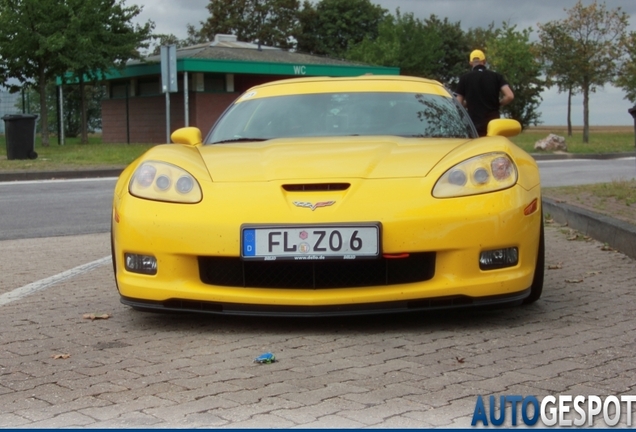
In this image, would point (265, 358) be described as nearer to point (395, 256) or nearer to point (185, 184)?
point (395, 256)

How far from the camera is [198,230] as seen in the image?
170 inches

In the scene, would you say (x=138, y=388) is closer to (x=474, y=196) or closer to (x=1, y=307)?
(x=474, y=196)

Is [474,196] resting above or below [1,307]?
above

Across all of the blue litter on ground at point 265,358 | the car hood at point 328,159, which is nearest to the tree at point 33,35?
the car hood at point 328,159

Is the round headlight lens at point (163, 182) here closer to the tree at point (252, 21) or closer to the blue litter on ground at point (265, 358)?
the blue litter on ground at point (265, 358)

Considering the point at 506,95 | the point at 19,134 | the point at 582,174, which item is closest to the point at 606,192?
the point at 506,95

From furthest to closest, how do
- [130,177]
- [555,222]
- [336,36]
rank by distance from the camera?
[336,36] < [555,222] < [130,177]

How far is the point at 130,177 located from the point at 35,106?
182 ft

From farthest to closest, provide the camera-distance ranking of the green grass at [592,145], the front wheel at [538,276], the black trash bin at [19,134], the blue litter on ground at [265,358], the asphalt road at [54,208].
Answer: the green grass at [592,145] < the black trash bin at [19,134] < the asphalt road at [54,208] < the front wheel at [538,276] < the blue litter on ground at [265,358]

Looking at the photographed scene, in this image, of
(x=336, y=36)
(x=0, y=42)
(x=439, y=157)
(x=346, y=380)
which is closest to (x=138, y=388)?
(x=346, y=380)

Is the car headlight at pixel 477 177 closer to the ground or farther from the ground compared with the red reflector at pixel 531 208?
farther from the ground

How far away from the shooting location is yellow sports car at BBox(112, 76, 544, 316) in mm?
4234

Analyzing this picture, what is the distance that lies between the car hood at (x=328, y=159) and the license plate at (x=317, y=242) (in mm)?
317

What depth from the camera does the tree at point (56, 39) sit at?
111 feet
